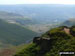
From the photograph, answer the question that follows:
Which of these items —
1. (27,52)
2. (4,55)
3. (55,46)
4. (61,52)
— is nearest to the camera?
(61,52)

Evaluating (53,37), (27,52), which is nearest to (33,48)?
(27,52)

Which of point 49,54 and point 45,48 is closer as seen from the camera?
point 49,54

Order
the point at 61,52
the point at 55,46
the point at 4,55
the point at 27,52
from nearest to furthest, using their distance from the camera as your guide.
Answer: the point at 61,52 → the point at 55,46 → the point at 27,52 → the point at 4,55

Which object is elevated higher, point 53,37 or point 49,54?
point 53,37

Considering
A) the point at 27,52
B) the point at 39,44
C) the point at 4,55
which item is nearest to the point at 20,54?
the point at 27,52

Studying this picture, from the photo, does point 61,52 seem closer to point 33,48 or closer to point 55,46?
point 55,46

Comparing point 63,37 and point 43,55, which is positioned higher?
point 63,37

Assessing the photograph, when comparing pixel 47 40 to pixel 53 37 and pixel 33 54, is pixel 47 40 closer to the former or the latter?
pixel 53 37

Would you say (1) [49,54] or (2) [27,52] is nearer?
(1) [49,54]

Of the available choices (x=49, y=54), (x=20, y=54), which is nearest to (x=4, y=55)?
(x=20, y=54)
